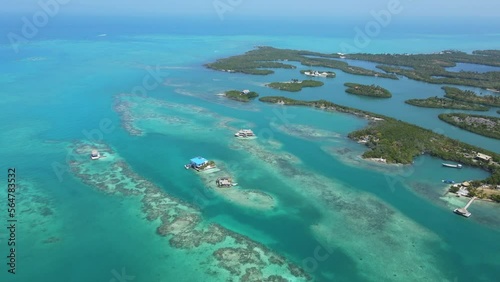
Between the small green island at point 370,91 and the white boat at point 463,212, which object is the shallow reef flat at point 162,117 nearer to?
the white boat at point 463,212

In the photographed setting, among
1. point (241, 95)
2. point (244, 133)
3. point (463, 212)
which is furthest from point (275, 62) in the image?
point (463, 212)

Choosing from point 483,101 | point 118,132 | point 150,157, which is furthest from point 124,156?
point 483,101

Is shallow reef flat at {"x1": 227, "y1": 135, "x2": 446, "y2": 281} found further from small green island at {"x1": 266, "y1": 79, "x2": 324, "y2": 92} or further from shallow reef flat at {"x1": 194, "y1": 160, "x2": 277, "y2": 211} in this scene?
small green island at {"x1": 266, "y1": 79, "x2": 324, "y2": 92}

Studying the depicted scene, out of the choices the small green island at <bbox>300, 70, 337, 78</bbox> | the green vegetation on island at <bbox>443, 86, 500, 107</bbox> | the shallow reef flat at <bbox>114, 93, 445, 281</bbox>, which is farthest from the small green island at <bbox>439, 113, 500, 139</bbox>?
the small green island at <bbox>300, 70, 337, 78</bbox>

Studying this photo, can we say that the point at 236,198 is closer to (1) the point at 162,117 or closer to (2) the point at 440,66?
(1) the point at 162,117

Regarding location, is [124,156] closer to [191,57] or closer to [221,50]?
[191,57]

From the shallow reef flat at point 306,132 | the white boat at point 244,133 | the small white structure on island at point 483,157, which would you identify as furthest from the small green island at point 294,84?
the small white structure on island at point 483,157
